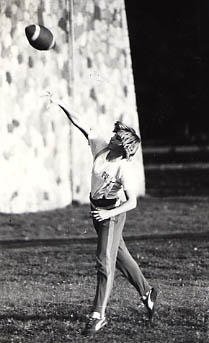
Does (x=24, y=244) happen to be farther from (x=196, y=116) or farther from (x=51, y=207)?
(x=196, y=116)

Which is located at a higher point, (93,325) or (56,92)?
(56,92)

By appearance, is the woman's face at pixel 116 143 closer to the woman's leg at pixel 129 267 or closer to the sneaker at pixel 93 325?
the woman's leg at pixel 129 267

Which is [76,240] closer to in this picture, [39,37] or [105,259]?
[39,37]

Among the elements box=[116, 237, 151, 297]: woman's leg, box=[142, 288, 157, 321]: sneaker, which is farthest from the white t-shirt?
box=[142, 288, 157, 321]: sneaker

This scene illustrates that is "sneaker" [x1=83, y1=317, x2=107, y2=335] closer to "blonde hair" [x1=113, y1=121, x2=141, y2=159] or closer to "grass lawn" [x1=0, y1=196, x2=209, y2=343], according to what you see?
"grass lawn" [x1=0, y1=196, x2=209, y2=343]

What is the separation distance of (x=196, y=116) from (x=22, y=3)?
21.7 metres

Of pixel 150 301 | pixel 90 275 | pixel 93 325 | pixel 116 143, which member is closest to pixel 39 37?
pixel 116 143

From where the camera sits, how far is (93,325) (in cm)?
771

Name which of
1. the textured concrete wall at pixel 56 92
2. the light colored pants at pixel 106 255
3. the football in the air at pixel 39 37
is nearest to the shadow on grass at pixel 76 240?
the textured concrete wall at pixel 56 92

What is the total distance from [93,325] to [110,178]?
43.2 inches

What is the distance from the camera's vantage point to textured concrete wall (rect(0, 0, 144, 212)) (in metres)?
16.3

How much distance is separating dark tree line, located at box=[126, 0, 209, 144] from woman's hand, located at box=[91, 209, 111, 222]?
875 inches

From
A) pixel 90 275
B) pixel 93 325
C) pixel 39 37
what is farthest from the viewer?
pixel 90 275

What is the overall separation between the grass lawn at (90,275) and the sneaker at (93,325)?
0.06 metres
